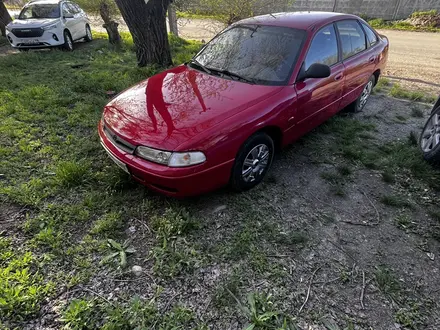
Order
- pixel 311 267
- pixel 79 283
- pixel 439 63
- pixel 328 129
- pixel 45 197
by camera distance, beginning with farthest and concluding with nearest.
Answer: pixel 439 63 < pixel 328 129 < pixel 45 197 < pixel 311 267 < pixel 79 283

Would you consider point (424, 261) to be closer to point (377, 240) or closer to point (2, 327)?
point (377, 240)

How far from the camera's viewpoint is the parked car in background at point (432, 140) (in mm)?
3635

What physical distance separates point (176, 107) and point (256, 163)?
3.30ft

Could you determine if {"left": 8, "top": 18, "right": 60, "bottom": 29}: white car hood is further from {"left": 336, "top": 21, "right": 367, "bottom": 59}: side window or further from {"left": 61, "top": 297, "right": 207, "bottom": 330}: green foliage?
{"left": 61, "top": 297, "right": 207, "bottom": 330}: green foliage

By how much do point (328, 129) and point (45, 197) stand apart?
12.7ft

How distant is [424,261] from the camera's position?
257 cm

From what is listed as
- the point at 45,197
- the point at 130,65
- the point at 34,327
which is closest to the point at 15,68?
the point at 130,65

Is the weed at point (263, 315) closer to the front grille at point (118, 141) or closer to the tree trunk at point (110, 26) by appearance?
the front grille at point (118, 141)

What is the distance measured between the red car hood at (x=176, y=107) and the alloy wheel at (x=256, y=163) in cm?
50

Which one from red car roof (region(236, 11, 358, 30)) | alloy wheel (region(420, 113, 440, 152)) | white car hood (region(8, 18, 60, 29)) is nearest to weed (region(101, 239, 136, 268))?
red car roof (region(236, 11, 358, 30))

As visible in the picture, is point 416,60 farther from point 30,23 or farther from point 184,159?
point 30,23

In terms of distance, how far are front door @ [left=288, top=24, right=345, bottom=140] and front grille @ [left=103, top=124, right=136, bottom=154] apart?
1.78 meters

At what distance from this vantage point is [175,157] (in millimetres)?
2504

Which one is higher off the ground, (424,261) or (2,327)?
(2,327)
